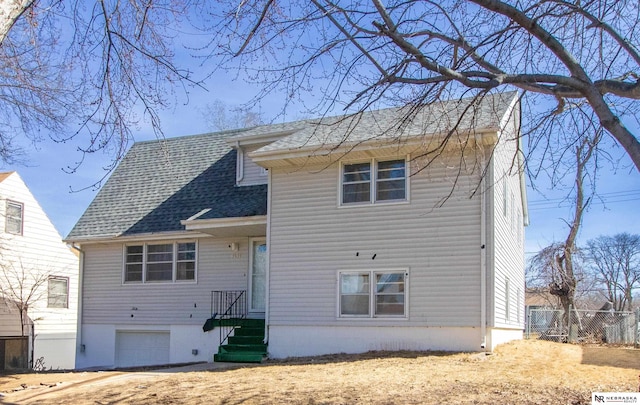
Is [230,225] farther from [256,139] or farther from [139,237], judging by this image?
[139,237]

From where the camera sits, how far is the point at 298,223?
15.3m

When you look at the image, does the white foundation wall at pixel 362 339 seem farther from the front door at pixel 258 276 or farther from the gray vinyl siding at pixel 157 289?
the gray vinyl siding at pixel 157 289

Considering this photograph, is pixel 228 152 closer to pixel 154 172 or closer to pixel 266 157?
pixel 154 172

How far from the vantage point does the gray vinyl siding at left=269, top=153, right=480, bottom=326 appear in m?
13.6

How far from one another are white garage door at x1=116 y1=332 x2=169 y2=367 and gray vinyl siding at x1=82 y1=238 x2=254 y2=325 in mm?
443

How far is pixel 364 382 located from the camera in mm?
9820

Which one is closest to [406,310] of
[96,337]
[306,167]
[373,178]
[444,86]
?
[373,178]

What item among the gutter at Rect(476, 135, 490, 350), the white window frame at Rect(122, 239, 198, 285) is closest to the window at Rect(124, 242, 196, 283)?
the white window frame at Rect(122, 239, 198, 285)

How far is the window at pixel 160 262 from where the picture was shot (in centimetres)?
1797

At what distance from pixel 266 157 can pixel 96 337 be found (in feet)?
26.6

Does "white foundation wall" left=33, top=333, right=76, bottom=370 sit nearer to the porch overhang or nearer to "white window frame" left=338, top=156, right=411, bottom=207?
the porch overhang

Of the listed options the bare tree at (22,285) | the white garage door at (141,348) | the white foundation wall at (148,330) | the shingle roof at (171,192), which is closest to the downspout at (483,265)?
the shingle roof at (171,192)

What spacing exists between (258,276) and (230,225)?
181cm

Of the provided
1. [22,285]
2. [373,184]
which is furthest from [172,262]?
[373,184]
